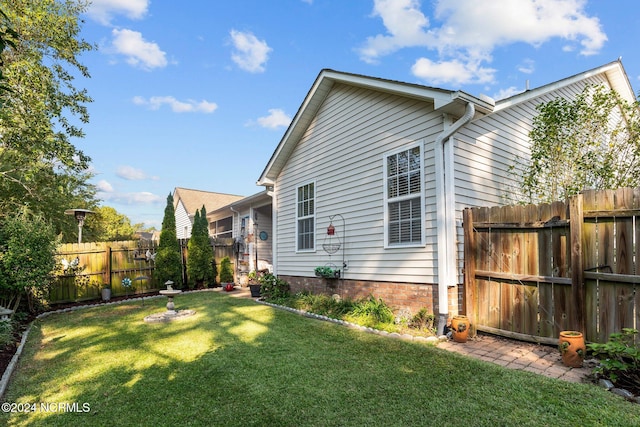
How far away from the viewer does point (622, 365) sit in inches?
130

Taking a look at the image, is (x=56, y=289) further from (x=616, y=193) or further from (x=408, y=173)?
(x=616, y=193)

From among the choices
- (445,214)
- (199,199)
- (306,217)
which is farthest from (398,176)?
(199,199)

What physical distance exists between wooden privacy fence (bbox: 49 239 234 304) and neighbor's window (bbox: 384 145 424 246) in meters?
6.53

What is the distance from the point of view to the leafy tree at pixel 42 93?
8.45 meters

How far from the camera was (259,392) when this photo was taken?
3.51 meters

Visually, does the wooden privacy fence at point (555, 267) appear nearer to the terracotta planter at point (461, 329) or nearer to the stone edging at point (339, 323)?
the terracotta planter at point (461, 329)

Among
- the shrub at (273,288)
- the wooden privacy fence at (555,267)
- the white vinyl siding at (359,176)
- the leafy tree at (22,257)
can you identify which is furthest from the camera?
the shrub at (273,288)

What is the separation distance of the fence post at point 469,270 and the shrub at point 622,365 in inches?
67.7

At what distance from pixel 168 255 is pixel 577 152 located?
12240 millimetres

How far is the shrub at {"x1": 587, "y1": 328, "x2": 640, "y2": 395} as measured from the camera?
3311mm

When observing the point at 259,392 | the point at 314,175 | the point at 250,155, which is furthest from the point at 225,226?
the point at 259,392

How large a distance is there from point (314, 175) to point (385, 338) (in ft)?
16.1

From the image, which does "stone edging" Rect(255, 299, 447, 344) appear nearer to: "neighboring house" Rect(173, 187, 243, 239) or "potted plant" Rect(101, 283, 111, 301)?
"potted plant" Rect(101, 283, 111, 301)

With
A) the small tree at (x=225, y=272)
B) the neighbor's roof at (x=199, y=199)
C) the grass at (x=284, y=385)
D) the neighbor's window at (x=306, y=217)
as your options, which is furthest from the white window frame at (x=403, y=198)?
the neighbor's roof at (x=199, y=199)
